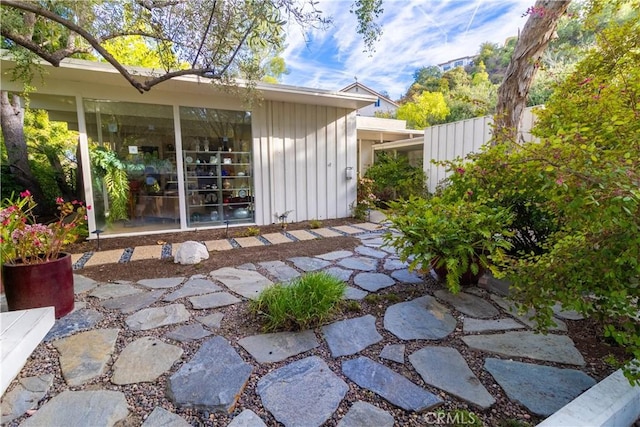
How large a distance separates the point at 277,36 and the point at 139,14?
133 centimetres

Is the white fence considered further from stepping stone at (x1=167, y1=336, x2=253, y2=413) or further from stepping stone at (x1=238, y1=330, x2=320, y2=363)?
stepping stone at (x1=167, y1=336, x2=253, y2=413)

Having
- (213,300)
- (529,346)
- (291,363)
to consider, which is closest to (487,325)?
(529,346)

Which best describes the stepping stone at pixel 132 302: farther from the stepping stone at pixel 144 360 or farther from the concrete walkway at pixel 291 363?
the stepping stone at pixel 144 360

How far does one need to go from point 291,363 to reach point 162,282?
1.74m

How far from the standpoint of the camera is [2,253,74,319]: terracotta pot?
1907 mm

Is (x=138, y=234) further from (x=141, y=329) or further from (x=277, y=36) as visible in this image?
(x=277, y=36)

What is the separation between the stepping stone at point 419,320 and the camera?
189 centimetres

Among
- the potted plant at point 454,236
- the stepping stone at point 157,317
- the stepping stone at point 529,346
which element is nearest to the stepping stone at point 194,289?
the stepping stone at point 157,317

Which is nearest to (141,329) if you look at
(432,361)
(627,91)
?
(432,361)

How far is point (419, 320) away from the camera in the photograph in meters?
2.03

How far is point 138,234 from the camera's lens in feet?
15.6

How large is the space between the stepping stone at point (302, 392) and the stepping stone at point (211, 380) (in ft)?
0.41

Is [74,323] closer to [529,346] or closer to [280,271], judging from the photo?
[280,271]

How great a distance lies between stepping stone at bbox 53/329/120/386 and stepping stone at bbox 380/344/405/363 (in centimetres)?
149
